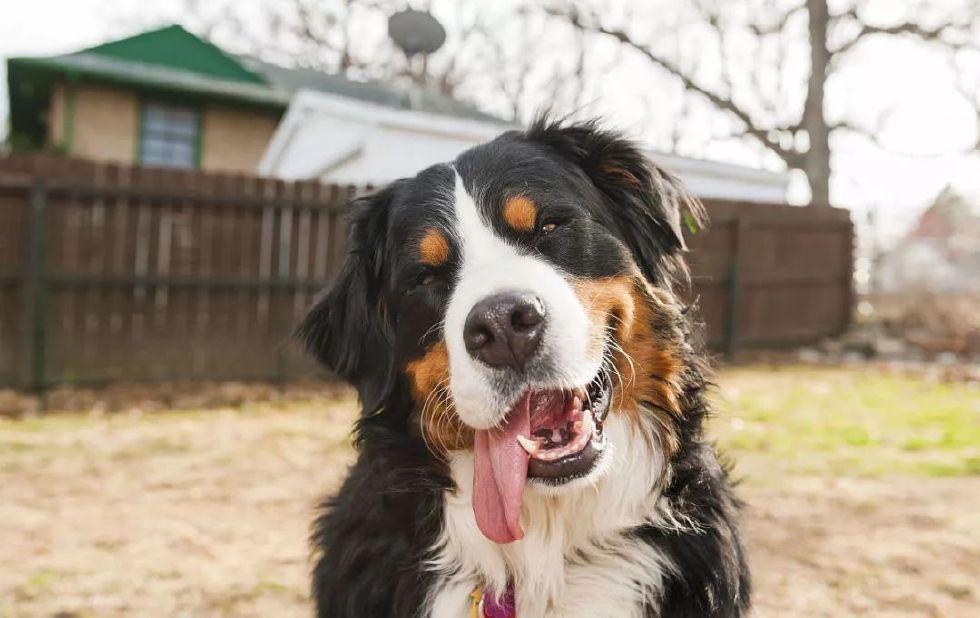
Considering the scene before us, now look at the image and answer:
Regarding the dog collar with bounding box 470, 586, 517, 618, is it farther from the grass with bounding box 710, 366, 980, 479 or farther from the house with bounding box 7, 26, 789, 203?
the house with bounding box 7, 26, 789, 203

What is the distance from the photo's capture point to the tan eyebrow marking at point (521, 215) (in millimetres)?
2285

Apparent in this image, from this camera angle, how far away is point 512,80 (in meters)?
28.3

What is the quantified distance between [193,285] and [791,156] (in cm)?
1727

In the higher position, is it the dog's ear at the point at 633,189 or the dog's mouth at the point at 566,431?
the dog's ear at the point at 633,189

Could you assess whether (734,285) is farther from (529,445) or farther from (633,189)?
(529,445)

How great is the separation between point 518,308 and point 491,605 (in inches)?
33.5

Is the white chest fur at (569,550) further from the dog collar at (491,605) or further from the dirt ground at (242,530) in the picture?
the dirt ground at (242,530)

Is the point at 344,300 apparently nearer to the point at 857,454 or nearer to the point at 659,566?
the point at 659,566

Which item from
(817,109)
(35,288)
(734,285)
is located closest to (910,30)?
(817,109)

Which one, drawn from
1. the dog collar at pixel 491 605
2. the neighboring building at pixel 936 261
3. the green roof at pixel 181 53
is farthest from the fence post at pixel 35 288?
the neighboring building at pixel 936 261

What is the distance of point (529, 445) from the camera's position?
6.72ft

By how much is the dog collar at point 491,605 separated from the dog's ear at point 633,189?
1.06m

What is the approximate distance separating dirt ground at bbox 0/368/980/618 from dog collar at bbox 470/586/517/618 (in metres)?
1.42

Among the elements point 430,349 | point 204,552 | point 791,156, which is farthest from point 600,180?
point 791,156
